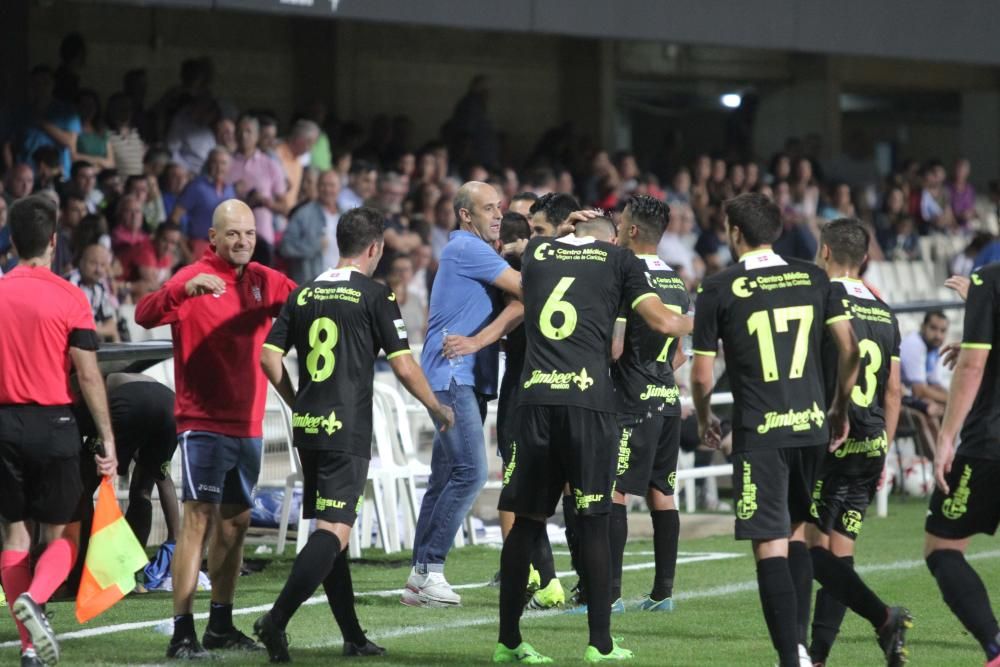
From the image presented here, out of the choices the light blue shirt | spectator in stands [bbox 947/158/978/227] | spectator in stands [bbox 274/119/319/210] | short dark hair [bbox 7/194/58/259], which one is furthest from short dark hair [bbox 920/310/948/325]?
short dark hair [bbox 7/194/58/259]

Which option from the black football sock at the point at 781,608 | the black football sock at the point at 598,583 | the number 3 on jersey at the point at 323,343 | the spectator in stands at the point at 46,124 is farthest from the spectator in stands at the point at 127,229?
the black football sock at the point at 781,608

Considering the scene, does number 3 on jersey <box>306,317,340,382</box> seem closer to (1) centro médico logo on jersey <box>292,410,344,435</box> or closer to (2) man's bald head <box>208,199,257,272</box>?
(1) centro médico logo on jersey <box>292,410,344,435</box>

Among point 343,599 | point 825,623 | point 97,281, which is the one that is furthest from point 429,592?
point 97,281

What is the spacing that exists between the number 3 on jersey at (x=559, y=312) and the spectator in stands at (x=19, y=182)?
718cm

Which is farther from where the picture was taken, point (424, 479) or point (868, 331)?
point (424, 479)

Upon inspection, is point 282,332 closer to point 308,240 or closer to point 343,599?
point 343,599

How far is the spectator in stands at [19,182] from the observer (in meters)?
13.6

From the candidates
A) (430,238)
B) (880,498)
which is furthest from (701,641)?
(430,238)

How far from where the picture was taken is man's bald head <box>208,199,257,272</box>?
26.0ft

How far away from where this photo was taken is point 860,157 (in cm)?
2684

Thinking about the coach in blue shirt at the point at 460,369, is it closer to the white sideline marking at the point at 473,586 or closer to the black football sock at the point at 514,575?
the white sideline marking at the point at 473,586

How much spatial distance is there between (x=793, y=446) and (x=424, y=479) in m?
5.83

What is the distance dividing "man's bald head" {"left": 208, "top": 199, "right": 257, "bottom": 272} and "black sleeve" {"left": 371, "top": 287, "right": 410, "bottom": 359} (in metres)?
0.71

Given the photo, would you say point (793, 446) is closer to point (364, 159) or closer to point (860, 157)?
point (364, 159)
